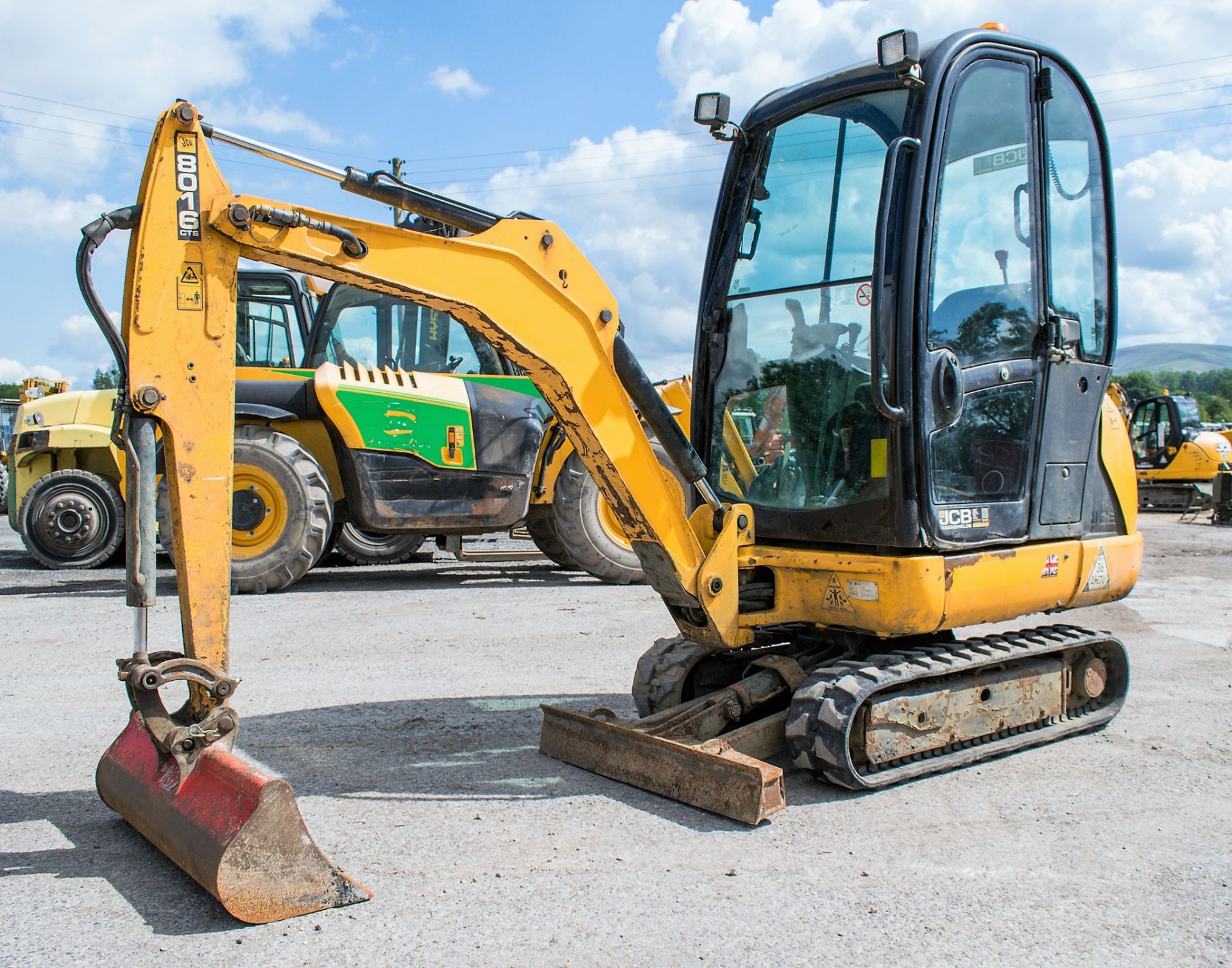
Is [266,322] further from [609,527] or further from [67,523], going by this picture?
[609,527]

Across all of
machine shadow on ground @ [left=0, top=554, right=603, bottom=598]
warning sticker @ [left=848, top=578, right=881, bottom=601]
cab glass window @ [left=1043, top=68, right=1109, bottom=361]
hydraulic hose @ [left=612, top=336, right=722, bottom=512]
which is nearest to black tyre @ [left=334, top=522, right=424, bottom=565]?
machine shadow on ground @ [left=0, top=554, right=603, bottom=598]

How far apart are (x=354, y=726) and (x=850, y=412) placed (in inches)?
109

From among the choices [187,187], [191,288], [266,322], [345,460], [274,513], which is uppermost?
[266,322]

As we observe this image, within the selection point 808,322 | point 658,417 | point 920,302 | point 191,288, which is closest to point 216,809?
point 191,288

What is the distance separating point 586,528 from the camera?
33.2ft

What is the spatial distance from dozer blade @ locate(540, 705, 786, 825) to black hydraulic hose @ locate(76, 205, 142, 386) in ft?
7.41

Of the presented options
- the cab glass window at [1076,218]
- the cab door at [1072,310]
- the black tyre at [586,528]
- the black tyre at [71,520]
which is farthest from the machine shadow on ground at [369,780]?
the black tyre at [71,520]

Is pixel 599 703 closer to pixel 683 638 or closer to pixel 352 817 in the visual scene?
pixel 683 638

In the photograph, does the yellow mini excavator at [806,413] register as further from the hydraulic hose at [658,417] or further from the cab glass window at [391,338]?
the cab glass window at [391,338]

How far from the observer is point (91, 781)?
4289mm

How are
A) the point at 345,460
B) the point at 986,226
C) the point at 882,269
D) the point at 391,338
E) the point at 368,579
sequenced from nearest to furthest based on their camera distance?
the point at 882,269 < the point at 986,226 < the point at 345,460 < the point at 391,338 < the point at 368,579

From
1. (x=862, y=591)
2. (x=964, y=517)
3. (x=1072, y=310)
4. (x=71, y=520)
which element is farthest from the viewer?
(x=71, y=520)

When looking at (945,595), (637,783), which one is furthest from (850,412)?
(637,783)

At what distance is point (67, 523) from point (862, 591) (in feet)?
32.3
